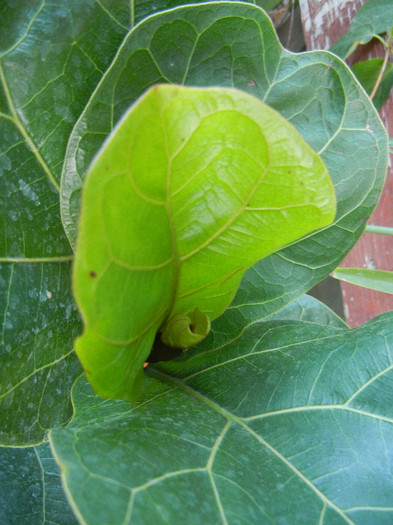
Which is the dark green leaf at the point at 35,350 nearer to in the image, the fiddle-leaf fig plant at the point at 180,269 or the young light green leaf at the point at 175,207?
the fiddle-leaf fig plant at the point at 180,269

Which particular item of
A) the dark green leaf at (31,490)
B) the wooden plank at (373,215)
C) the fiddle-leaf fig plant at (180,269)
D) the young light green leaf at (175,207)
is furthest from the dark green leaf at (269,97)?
the wooden plank at (373,215)

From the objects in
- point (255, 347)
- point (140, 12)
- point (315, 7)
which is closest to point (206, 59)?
point (140, 12)

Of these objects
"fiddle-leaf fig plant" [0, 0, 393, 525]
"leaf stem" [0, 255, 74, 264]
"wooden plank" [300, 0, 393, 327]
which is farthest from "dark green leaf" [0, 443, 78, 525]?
"wooden plank" [300, 0, 393, 327]

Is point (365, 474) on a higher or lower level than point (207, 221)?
lower

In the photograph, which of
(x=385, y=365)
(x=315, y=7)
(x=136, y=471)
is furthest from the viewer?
(x=315, y=7)

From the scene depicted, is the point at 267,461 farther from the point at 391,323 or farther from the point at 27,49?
the point at 27,49

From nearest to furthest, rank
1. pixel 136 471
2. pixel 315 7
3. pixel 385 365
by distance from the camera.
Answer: pixel 136 471 → pixel 385 365 → pixel 315 7

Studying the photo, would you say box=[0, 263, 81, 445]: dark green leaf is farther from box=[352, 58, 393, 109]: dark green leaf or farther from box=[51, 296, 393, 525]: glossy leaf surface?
Answer: box=[352, 58, 393, 109]: dark green leaf
